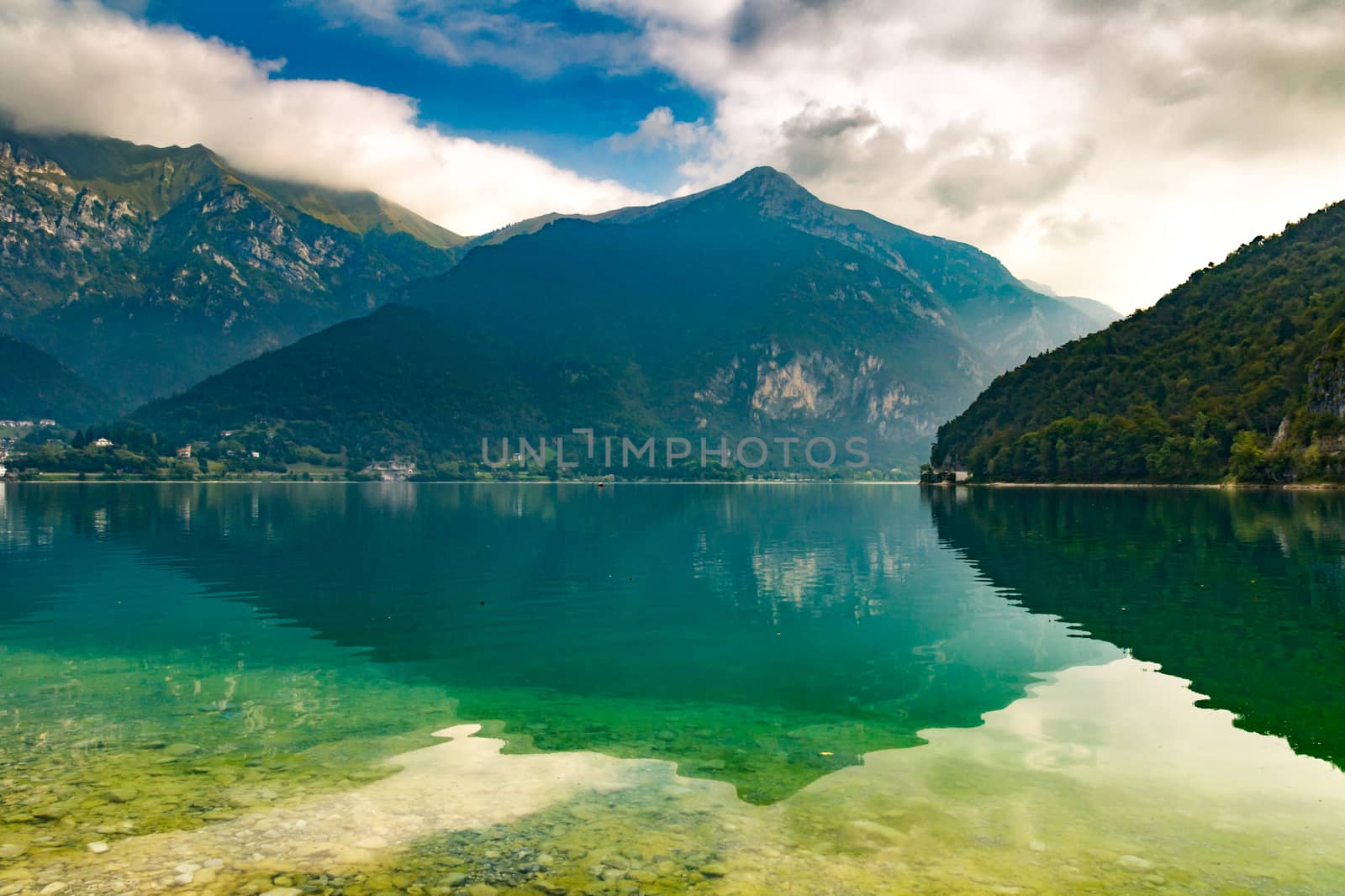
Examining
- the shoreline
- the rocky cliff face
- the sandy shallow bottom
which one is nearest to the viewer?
the sandy shallow bottom

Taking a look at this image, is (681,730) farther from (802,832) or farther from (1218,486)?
(1218,486)

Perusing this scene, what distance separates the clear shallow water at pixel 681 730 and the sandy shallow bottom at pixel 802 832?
0.07 metres

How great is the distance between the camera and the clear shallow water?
12.2 m

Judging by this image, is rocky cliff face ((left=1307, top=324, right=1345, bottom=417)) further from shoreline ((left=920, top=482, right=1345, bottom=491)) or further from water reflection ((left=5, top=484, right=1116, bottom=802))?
water reflection ((left=5, top=484, right=1116, bottom=802))

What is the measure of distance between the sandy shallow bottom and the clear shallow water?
65 millimetres

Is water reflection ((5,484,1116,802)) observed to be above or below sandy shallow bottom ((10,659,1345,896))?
below

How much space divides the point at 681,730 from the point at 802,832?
20.8 feet

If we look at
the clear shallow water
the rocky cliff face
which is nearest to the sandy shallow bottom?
the clear shallow water

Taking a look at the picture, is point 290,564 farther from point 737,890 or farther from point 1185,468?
point 1185,468

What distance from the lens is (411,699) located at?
73.3 ft

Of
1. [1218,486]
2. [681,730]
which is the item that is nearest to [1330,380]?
[1218,486]

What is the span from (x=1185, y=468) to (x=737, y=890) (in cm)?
19826

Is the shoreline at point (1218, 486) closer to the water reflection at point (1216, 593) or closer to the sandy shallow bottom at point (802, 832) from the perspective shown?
the water reflection at point (1216, 593)

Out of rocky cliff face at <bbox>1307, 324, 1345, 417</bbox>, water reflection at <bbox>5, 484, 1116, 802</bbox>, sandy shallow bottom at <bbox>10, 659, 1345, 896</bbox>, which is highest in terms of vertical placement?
rocky cliff face at <bbox>1307, 324, 1345, 417</bbox>
